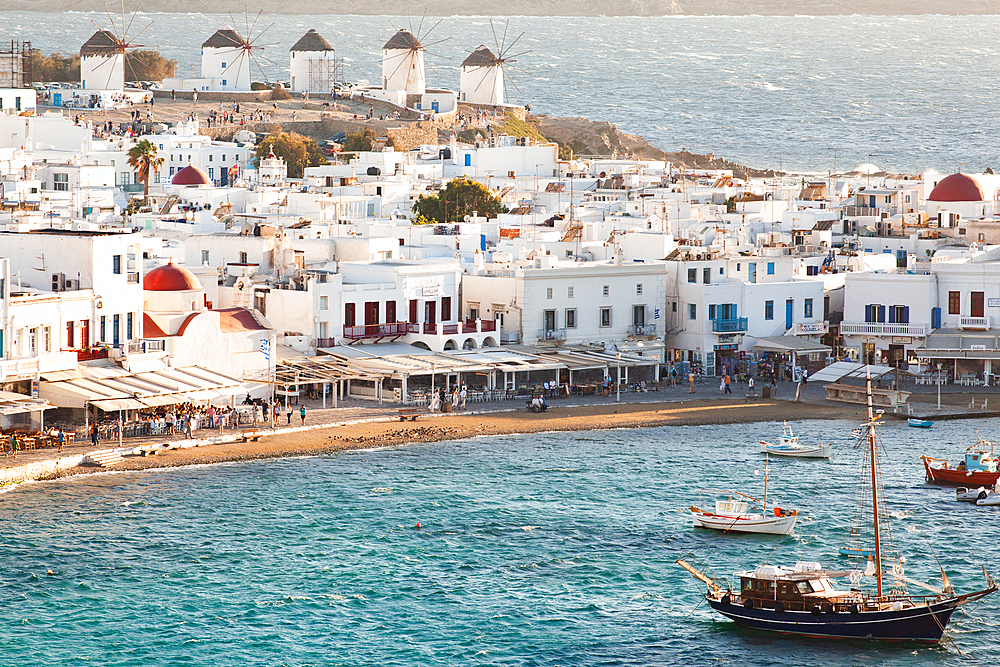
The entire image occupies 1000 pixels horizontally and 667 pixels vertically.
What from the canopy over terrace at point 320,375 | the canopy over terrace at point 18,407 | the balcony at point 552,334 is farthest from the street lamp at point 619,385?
the canopy over terrace at point 18,407

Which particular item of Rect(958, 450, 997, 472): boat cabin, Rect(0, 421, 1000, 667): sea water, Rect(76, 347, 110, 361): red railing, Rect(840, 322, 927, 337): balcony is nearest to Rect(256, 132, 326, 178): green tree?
Rect(840, 322, 927, 337): balcony

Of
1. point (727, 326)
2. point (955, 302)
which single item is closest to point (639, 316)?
point (727, 326)

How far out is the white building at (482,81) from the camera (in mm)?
176625

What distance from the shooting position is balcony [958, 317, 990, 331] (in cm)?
7244

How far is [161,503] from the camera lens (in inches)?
1934

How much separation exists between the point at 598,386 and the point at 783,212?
3173cm

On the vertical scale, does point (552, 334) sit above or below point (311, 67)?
below

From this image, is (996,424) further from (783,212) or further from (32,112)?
(32,112)

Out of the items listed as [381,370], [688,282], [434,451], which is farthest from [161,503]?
[688,282]

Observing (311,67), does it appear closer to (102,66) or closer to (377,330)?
(102,66)

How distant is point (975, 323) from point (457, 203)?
39775 millimetres

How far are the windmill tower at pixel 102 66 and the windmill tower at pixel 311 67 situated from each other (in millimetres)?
19650

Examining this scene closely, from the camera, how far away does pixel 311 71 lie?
170375 mm

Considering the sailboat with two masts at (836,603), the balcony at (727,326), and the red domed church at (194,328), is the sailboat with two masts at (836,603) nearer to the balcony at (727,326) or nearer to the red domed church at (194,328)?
the red domed church at (194,328)
